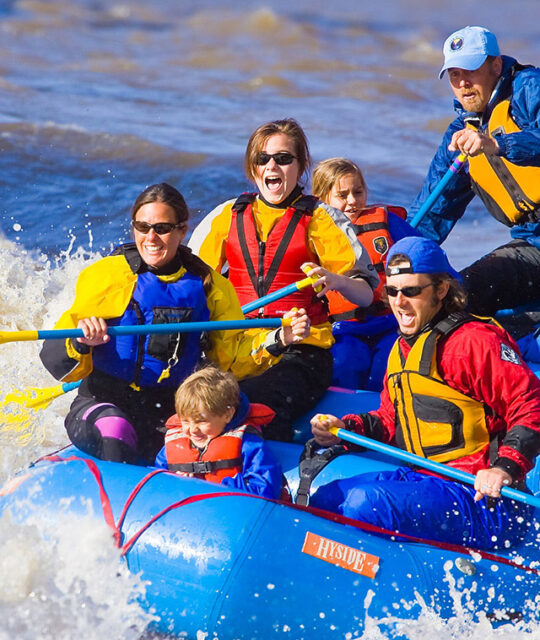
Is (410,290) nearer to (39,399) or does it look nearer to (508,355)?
(508,355)

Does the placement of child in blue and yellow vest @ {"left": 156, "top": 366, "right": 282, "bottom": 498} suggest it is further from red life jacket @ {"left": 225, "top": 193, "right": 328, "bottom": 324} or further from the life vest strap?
red life jacket @ {"left": 225, "top": 193, "right": 328, "bottom": 324}

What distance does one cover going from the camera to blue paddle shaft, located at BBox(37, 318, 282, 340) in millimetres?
3248

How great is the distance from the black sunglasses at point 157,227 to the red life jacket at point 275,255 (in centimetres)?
74

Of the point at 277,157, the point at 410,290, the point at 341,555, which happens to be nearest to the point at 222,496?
the point at 341,555

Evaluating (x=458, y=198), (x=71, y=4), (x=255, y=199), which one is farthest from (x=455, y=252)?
(x=71, y=4)

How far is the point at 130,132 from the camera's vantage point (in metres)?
12.3

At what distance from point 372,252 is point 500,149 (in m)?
0.72

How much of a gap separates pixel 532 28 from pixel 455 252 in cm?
1603

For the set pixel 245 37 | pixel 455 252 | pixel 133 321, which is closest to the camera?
pixel 133 321

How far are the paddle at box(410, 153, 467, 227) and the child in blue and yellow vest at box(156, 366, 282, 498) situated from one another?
2011mm

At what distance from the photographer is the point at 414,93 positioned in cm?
1625

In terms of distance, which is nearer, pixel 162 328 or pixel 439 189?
pixel 162 328

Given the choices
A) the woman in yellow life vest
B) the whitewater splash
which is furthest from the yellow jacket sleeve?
the whitewater splash

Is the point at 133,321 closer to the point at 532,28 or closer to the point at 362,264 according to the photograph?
the point at 362,264
